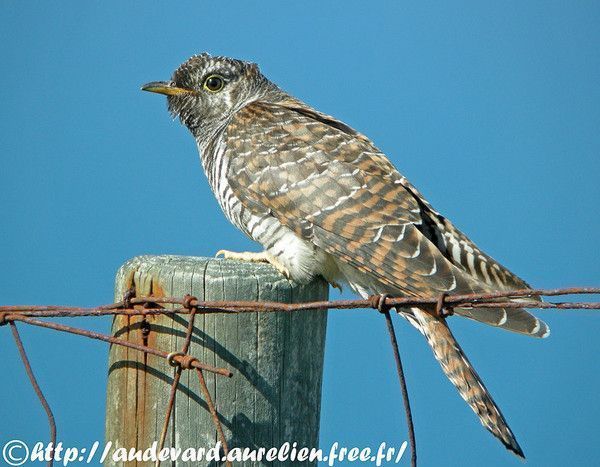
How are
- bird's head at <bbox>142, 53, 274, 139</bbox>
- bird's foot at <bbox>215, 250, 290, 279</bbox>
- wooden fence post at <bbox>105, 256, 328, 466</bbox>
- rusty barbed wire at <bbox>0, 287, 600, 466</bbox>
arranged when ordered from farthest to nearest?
bird's head at <bbox>142, 53, 274, 139</bbox> < bird's foot at <bbox>215, 250, 290, 279</bbox> < wooden fence post at <bbox>105, 256, 328, 466</bbox> < rusty barbed wire at <bbox>0, 287, 600, 466</bbox>

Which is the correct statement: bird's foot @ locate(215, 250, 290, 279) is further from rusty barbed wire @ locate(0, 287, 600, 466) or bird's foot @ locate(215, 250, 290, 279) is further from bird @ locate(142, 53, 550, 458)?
rusty barbed wire @ locate(0, 287, 600, 466)

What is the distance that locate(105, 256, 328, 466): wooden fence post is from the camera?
83.2 inches

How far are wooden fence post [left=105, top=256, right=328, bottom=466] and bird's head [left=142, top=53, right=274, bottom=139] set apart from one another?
2.11 metres

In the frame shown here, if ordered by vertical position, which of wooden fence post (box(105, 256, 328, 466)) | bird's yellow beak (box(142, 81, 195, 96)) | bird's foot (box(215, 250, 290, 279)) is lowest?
wooden fence post (box(105, 256, 328, 466))

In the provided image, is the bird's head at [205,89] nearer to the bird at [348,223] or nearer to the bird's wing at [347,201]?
the bird at [348,223]

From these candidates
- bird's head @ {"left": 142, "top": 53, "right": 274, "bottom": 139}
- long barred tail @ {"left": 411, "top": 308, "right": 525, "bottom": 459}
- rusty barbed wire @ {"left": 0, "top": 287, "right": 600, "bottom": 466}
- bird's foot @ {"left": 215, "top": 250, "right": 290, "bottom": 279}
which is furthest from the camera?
bird's head @ {"left": 142, "top": 53, "right": 274, "bottom": 139}

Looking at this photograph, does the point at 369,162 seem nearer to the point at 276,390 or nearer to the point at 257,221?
the point at 257,221

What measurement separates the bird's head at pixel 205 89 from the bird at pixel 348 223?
366 millimetres

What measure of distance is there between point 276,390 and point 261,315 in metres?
0.19

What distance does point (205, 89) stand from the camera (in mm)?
4309

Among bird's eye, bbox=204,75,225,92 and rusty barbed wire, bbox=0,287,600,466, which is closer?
rusty barbed wire, bbox=0,287,600,466

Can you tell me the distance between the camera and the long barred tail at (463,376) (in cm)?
245

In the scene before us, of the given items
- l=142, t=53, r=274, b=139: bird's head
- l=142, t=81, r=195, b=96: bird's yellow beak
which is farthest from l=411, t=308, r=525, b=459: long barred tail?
l=142, t=81, r=195, b=96: bird's yellow beak

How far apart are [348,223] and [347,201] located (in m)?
0.11
